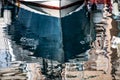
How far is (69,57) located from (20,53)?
24cm

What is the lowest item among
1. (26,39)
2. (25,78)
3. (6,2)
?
(25,78)

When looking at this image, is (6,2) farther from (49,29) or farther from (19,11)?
(49,29)

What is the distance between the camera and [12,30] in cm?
234

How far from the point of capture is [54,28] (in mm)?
2250

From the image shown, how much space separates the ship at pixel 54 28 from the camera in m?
2.19

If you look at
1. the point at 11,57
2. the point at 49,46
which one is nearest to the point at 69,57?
the point at 49,46

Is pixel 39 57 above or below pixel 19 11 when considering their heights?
below

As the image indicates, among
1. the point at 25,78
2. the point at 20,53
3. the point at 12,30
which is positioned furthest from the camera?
the point at 12,30

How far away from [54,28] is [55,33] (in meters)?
0.03

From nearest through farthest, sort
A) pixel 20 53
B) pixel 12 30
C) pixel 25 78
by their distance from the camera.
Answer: pixel 25 78, pixel 20 53, pixel 12 30

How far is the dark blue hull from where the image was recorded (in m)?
2.18

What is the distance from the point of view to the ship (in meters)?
2.19

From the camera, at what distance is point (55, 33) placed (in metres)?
2.23

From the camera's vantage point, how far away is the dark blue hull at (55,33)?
2.18 m
